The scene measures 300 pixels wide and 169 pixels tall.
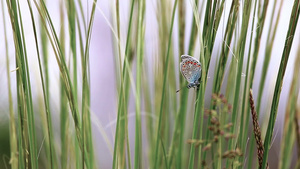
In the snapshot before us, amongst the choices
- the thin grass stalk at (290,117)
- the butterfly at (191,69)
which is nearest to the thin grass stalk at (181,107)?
the butterfly at (191,69)

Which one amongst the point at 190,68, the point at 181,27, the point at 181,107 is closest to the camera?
the point at 190,68

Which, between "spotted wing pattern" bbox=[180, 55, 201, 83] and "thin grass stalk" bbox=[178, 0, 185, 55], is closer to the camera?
"spotted wing pattern" bbox=[180, 55, 201, 83]

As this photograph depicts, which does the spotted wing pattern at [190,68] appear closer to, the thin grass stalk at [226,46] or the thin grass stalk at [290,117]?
the thin grass stalk at [226,46]

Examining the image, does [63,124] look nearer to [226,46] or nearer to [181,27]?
[181,27]

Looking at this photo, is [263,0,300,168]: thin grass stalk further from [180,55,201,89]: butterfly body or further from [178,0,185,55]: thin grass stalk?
[178,0,185,55]: thin grass stalk

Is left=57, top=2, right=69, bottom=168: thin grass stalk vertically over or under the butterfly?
under

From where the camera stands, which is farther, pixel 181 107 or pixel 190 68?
pixel 181 107

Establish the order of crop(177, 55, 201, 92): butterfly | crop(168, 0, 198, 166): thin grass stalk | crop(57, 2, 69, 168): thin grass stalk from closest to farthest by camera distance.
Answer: crop(177, 55, 201, 92): butterfly → crop(168, 0, 198, 166): thin grass stalk → crop(57, 2, 69, 168): thin grass stalk

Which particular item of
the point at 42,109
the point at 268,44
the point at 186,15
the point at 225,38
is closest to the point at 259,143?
the point at 225,38

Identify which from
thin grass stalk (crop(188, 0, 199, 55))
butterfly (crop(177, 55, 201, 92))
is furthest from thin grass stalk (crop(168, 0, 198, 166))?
butterfly (crop(177, 55, 201, 92))

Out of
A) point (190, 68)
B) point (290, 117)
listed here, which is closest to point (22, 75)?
point (190, 68)

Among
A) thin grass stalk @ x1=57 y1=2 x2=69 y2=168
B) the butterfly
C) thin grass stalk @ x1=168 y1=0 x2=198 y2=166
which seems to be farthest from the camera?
thin grass stalk @ x1=57 y1=2 x2=69 y2=168
